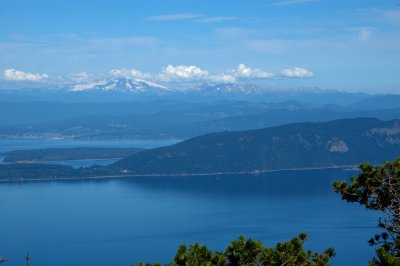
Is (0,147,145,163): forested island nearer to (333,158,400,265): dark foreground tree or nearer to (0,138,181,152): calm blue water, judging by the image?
(0,138,181,152): calm blue water

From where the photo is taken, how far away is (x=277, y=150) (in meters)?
96.9

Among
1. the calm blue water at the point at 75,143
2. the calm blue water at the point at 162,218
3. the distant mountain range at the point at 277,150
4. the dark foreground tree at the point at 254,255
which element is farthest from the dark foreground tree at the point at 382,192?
the calm blue water at the point at 75,143

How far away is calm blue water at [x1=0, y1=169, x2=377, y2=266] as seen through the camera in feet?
130

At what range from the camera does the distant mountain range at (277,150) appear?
90.3m

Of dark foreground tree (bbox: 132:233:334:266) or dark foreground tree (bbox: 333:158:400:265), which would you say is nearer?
dark foreground tree (bbox: 132:233:334:266)

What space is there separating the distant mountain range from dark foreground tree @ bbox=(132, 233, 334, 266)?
78.9 meters

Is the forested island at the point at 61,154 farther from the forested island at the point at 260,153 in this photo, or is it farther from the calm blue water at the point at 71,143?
the calm blue water at the point at 71,143

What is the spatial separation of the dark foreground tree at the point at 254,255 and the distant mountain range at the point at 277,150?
7890cm

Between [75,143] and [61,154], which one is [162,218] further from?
[75,143]

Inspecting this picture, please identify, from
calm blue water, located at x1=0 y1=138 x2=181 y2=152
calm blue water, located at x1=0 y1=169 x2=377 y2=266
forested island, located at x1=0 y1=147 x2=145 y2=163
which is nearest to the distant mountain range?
calm blue water, located at x1=0 y1=169 x2=377 y2=266

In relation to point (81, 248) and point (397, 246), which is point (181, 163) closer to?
point (81, 248)

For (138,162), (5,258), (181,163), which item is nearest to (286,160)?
(181,163)

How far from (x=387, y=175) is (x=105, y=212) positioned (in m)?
51.0

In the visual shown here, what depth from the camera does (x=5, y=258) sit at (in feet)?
124
